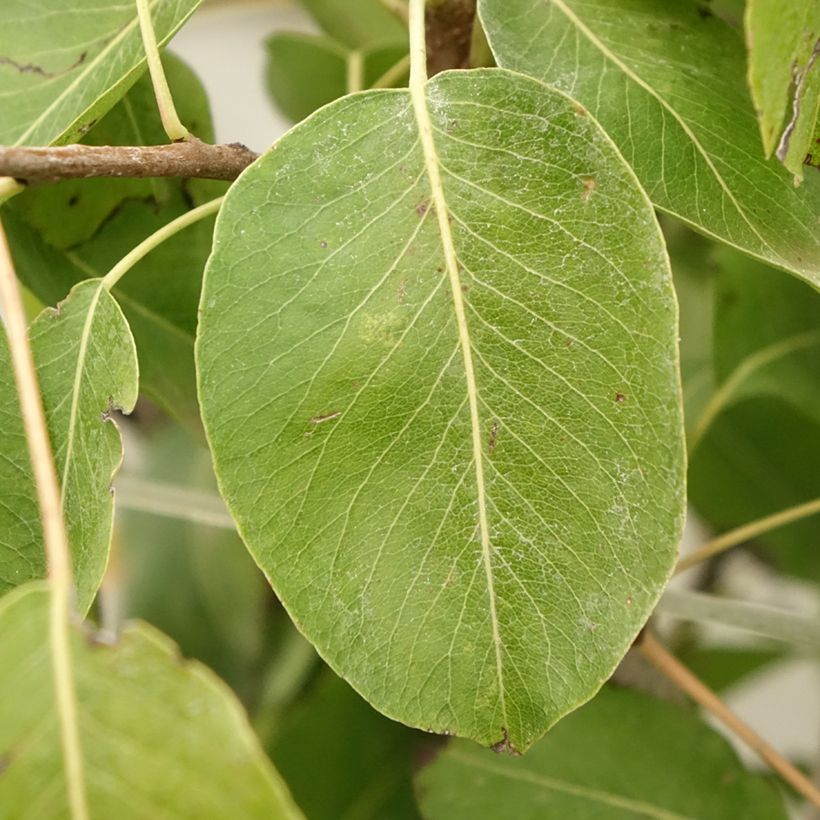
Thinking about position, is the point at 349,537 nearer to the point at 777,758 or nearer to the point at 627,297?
the point at 627,297

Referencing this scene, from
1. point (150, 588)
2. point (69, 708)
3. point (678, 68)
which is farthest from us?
point (150, 588)

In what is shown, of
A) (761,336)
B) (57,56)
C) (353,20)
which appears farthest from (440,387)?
(353,20)

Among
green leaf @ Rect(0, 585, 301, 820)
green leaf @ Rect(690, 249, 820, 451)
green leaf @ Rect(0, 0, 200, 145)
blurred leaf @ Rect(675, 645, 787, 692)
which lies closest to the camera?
green leaf @ Rect(0, 585, 301, 820)

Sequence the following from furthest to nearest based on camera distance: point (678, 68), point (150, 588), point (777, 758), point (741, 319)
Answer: point (150, 588)
point (741, 319)
point (777, 758)
point (678, 68)

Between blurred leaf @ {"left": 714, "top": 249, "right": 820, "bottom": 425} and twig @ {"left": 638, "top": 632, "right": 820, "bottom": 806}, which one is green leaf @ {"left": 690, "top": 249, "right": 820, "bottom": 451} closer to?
blurred leaf @ {"left": 714, "top": 249, "right": 820, "bottom": 425}

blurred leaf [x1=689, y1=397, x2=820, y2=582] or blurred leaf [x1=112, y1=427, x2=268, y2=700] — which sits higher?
blurred leaf [x1=689, y1=397, x2=820, y2=582]

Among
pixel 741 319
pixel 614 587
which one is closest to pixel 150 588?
pixel 741 319

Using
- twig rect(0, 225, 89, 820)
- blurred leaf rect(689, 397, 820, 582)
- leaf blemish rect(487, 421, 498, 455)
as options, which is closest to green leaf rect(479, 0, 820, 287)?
leaf blemish rect(487, 421, 498, 455)

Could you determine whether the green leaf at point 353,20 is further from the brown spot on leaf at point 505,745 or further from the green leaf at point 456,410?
the brown spot on leaf at point 505,745
